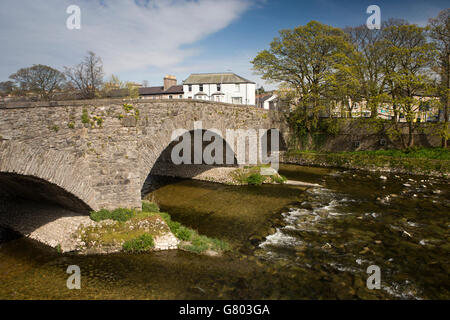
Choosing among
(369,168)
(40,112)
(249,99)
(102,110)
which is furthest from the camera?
(249,99)

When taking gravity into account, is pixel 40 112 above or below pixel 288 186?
above

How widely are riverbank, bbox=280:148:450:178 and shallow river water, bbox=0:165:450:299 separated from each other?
818 centimetres

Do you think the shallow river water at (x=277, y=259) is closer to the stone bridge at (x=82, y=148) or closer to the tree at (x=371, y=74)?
the stone bridge at (x=82, y=148)

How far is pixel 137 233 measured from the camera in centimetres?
1167

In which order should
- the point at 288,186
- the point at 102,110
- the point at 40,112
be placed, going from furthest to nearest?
the point at 288,186
the point at 102,110
the point at 40,112

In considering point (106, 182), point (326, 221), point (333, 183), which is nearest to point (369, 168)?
point (333, 183)

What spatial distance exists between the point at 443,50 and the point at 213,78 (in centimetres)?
3169

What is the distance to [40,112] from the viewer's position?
1057 cm

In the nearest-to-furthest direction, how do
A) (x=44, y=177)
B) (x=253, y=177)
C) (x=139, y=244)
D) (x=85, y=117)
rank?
(x=44, y=177) < (x=139, y=244) < (x=85, y=117) < (x=253, y=177)

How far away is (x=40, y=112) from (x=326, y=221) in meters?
13.9

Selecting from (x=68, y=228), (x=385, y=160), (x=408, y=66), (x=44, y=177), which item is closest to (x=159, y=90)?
(x=408, y=66)

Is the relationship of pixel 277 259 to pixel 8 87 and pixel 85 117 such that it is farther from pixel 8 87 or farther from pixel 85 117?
pixel 8 87

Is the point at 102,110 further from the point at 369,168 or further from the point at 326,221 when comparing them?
the point at 369,168
